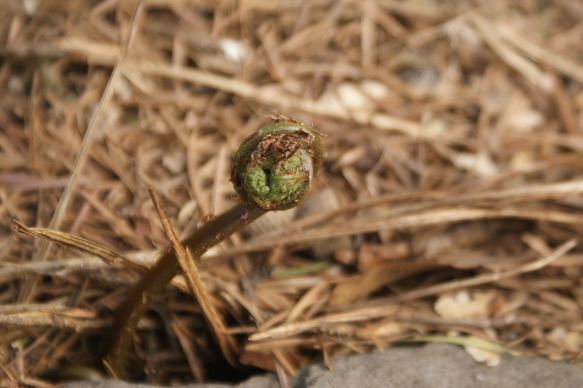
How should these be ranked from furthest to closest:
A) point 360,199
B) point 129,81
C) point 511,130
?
point 511,130, point 129,81, point 360,199

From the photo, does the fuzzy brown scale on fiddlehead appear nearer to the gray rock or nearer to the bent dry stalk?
the bent dry stalk

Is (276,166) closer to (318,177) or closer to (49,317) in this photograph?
(49,317)

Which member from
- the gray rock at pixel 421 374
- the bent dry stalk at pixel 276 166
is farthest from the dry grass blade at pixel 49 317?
the bent dry stalk at pixel 276 166

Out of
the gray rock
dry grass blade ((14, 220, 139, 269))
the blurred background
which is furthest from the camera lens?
the blurred background

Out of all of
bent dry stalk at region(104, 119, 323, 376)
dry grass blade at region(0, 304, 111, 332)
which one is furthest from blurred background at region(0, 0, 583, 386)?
bent dry stalk at region(104, 119, 323, 376)

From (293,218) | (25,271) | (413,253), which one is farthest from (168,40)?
(413,253)

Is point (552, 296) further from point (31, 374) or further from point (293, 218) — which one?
point (31, 374)
